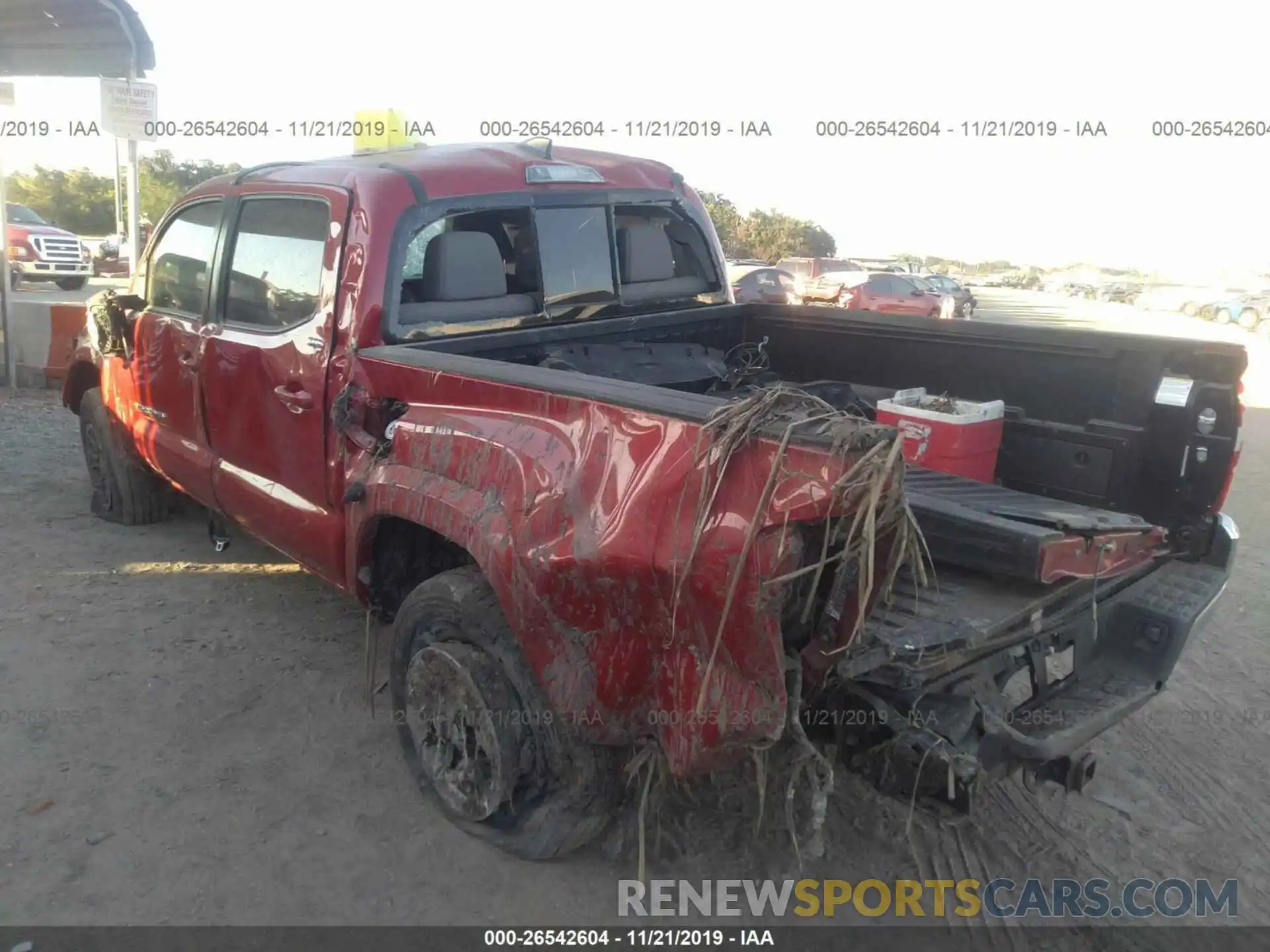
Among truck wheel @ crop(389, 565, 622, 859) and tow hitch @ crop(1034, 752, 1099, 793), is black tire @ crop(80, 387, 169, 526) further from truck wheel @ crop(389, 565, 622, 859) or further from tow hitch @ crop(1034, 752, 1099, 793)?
tow hitch @ crop(1034, 752, 1099, 793)

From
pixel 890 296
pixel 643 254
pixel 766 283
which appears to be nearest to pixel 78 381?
pixel 643 254

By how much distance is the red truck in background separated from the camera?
1919 centimetres

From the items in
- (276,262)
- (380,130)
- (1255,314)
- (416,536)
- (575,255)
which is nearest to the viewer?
(416,536)

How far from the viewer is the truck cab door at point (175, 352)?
421 centimetres

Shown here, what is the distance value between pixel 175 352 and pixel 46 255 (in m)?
18.3

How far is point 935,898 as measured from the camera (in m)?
2.81

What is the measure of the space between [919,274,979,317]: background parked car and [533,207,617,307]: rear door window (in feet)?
72.2

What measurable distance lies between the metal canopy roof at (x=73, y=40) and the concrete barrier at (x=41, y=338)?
7.82 ft

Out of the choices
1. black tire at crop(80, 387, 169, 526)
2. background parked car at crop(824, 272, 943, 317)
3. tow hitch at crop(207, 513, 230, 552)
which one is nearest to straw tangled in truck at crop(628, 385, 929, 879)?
tow hitch at crop(207, 513, 230, 552)

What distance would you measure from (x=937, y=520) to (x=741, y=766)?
48.1 inches

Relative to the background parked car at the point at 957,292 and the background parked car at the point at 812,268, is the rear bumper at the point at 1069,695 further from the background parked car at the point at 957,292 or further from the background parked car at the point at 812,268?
the background parked car at the point at 957,292

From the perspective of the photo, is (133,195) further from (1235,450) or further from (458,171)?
(1235,450)

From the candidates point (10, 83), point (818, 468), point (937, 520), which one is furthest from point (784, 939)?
point (10, 83)

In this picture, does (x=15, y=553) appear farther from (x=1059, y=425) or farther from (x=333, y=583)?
(x=1059, y=425)
